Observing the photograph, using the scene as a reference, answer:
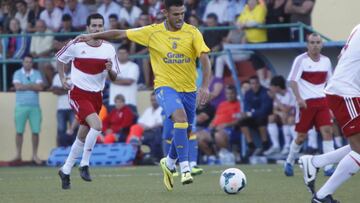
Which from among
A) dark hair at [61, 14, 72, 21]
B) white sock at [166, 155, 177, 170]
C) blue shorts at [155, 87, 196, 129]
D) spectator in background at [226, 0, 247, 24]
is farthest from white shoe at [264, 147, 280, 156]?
white sock at [166, 155, 177, 170]

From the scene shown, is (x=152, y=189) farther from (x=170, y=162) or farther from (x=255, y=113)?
(x=255, y=113)

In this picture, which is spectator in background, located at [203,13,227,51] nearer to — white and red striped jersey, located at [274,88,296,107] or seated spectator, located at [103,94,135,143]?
white and red striped jersey, located at [274,88,296,107]

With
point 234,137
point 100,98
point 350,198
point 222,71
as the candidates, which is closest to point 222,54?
point 222,71

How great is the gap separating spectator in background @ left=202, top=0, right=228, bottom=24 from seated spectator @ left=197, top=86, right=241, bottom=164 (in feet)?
5.59

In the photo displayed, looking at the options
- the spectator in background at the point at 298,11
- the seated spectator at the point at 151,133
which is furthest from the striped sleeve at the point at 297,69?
the seated spectator at the point at 151,133

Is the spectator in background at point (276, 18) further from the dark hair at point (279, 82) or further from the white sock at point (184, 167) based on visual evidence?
the white sock at point (184, 167)

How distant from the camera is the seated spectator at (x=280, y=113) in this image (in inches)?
814

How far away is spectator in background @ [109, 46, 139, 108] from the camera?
2173 cm

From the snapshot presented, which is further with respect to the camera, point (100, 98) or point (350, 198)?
point (100, 98)

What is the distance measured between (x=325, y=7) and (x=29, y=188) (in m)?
9.55

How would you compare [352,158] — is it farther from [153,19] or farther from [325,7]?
[153,19]

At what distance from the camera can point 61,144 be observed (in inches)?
894

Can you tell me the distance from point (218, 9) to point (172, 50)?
31.7ft

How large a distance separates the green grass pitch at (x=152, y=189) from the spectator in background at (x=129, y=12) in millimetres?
6490
